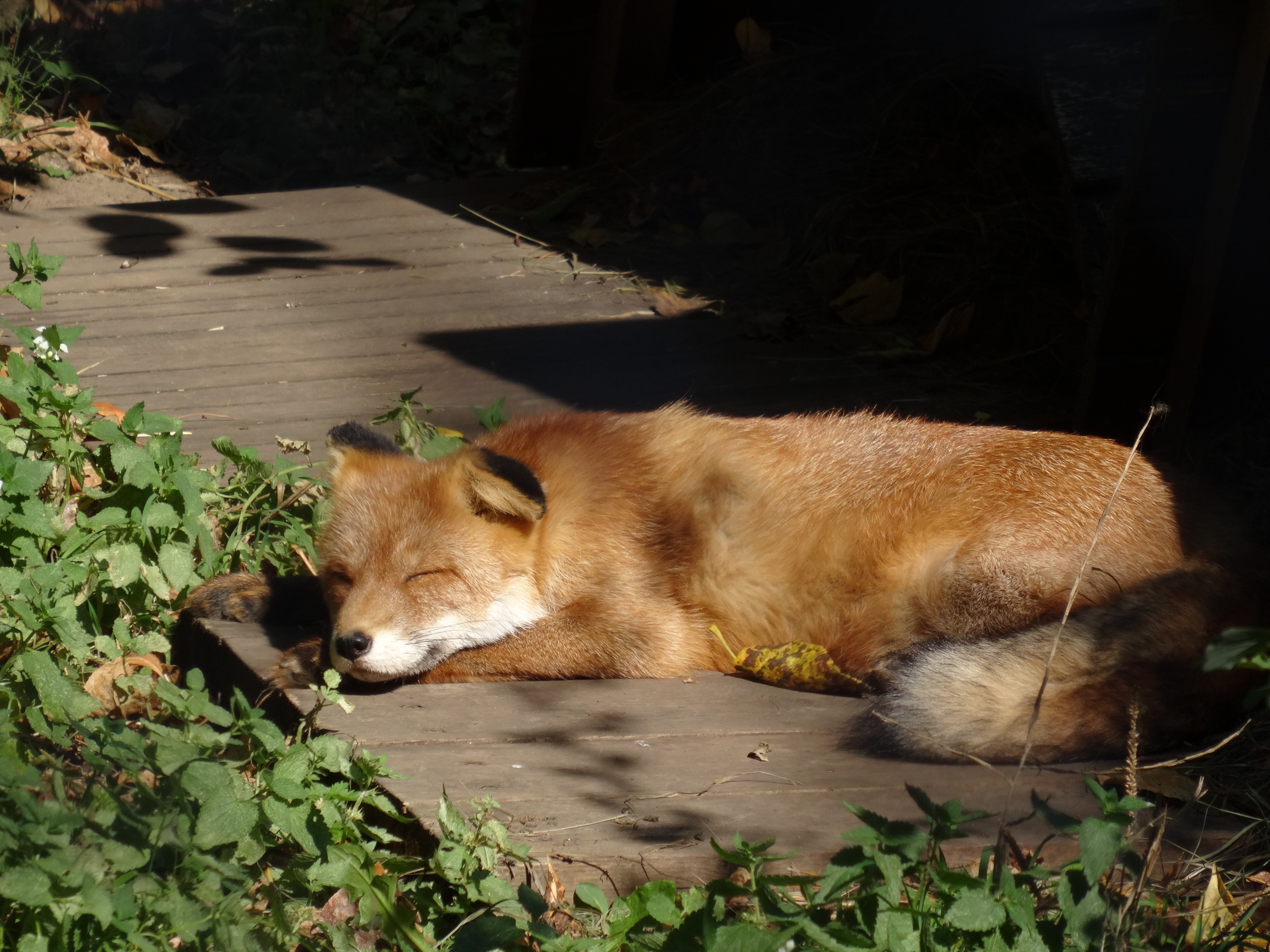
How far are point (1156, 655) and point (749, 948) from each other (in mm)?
1694

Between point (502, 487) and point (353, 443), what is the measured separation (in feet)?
2.29

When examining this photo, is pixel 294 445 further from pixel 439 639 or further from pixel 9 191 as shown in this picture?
pixel 9 191

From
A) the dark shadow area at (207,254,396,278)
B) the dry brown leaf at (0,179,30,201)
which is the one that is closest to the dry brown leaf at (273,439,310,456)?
the dark shadow area at (207,254,396,278)

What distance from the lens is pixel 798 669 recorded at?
3699 millimetres

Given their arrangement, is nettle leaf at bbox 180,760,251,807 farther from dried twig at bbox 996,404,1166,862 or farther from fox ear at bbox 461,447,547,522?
dried twig at bbox 996,404,1166,862

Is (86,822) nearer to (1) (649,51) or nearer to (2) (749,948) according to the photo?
(2) (749,948)

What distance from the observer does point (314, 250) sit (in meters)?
7.56

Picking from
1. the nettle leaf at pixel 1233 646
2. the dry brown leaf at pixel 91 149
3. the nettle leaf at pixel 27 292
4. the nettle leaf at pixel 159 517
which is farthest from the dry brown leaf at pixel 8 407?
the dry brown leaf at pixel 91 149

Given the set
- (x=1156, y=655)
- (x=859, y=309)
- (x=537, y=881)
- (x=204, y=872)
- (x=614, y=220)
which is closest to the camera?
(x=204, y=872)

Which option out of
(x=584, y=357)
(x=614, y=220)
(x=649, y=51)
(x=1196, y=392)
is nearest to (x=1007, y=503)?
(x=1196, y=392)

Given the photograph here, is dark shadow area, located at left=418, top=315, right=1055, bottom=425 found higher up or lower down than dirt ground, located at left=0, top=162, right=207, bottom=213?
lower down

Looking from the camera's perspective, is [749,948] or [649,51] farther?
[649,51]

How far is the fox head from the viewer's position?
3531 millimetres

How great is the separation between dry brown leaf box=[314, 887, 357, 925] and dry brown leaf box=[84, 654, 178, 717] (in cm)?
128
